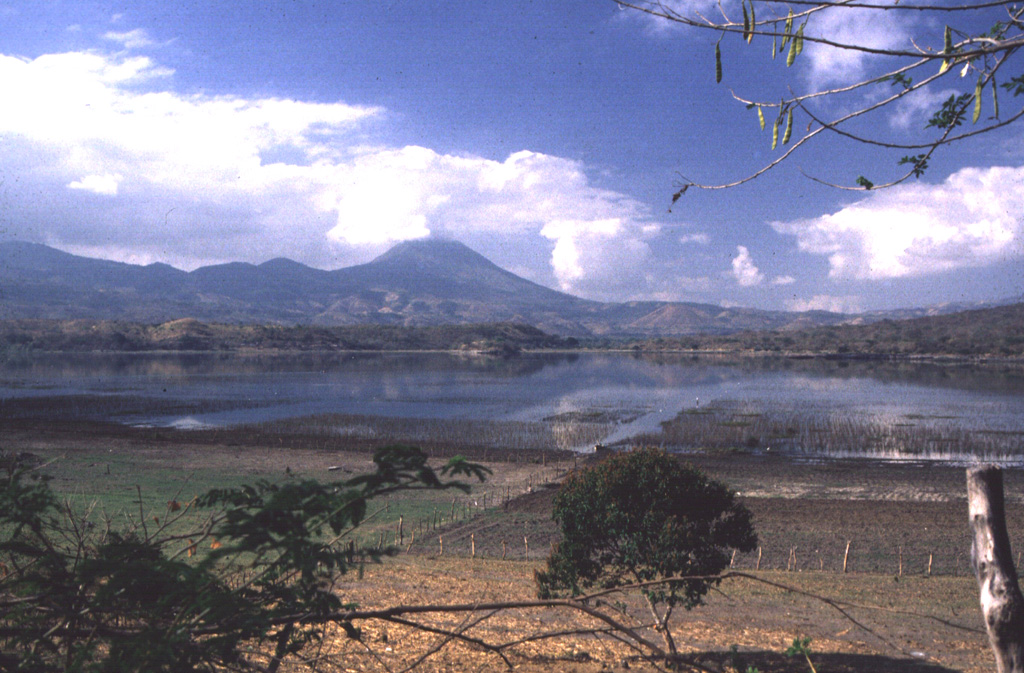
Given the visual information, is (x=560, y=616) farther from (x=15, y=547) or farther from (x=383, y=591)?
(x=15, y=547)

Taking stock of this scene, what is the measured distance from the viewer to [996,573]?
309 centimetres

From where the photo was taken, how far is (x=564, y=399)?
68.1 meters

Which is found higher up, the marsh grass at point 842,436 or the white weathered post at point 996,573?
the white weathered post at point 996,573

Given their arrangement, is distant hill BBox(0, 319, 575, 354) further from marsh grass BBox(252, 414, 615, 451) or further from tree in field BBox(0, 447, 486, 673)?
tree in field BBox(0, 447, 486, 673)

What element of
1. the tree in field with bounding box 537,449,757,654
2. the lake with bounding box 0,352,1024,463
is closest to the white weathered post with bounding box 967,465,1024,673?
the tree in field with bounding box 537,449,757,654

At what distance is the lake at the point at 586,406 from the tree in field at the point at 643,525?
3088 cm

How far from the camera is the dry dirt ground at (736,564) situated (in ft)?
26.1

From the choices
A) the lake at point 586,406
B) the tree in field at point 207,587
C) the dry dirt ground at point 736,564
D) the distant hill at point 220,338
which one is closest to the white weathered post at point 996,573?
the dry dirt ground at point 736,564

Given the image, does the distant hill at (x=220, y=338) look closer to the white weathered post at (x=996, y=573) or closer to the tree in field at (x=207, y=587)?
the tree in field at (x=207, y=587)

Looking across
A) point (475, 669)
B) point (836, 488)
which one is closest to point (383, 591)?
point (475, 669)

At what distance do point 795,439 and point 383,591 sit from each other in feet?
123

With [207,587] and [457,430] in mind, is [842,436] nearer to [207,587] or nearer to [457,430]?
[457,430]

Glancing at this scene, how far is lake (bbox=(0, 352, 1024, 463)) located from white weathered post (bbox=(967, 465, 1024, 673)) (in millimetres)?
37979

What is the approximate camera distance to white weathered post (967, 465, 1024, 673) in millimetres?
3051
